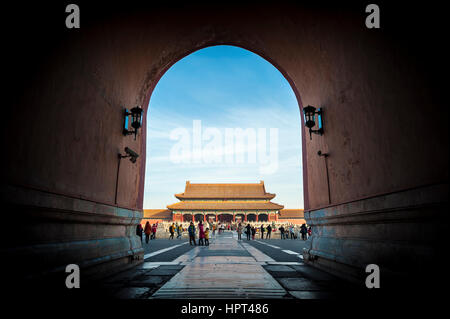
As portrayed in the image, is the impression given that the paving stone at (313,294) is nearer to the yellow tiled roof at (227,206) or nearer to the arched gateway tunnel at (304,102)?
the arched gateway tunnel at (304,102)

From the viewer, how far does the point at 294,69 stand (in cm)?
595

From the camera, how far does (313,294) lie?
290cm

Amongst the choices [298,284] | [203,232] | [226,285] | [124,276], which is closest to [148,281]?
[124,276]

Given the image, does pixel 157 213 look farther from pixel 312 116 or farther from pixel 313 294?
pixel 313 294

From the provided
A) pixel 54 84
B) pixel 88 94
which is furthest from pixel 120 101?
pixel 54 84

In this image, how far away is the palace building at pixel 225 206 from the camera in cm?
4350

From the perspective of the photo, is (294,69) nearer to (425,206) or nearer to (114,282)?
(425,206)

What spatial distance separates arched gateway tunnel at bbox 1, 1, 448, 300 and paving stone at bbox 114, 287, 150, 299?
75cm

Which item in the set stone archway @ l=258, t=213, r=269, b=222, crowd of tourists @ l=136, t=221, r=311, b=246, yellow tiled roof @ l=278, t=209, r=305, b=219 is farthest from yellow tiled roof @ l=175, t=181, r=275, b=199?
crowd of tourists @ l=136, t=221, r=311, b=246

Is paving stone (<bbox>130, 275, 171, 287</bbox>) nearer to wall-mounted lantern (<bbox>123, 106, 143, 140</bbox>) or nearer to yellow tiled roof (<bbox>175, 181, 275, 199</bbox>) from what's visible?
wall-mounted lantern (<bbox>123, 106, 143, 140</bbox>)

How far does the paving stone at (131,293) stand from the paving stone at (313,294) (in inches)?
67.6

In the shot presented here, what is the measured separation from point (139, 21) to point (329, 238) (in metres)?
5.26

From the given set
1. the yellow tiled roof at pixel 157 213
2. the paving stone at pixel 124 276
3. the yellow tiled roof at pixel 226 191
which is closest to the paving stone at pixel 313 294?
the paving stone at pixel 124 276

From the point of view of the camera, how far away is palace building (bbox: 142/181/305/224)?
43500 millimetres
